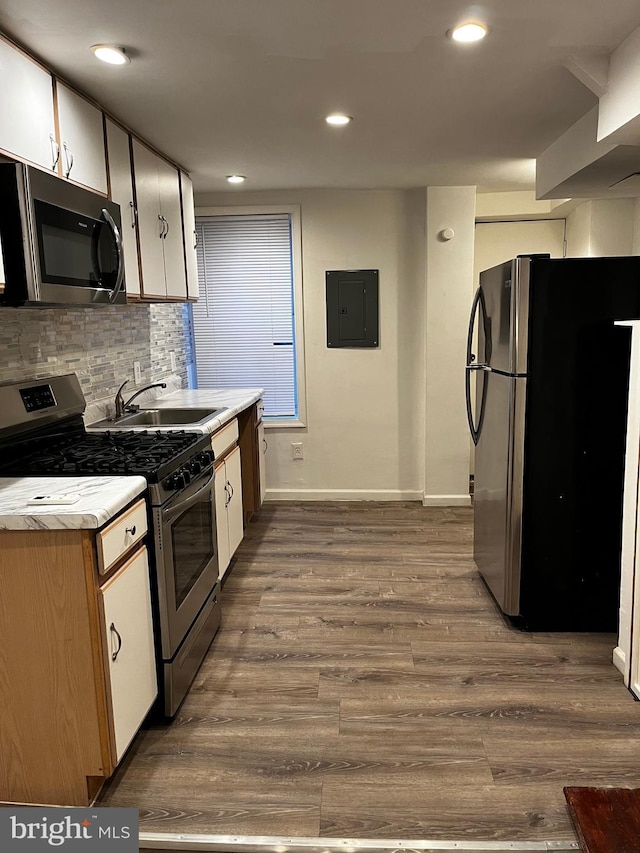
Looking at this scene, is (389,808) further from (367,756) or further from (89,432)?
(89,432)

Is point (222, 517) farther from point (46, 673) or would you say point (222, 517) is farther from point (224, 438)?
point (46, 673)

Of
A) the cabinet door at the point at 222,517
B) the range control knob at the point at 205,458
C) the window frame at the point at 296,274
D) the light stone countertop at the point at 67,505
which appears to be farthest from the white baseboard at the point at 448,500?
the light stone countertop at the point at 67,505

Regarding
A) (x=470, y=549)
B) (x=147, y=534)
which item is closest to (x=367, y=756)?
(x=147, y=534)

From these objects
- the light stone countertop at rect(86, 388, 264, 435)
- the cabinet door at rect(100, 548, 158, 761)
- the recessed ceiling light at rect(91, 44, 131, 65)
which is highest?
the recessed ceiling light at rect(91, 44, 131, 65)

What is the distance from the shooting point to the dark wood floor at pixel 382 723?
1.91 metres

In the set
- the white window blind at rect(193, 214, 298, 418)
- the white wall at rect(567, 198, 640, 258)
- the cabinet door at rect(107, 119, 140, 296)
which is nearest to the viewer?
the cabinet door at rect(107, 119, 140, 296)

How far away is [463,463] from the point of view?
4.94 m

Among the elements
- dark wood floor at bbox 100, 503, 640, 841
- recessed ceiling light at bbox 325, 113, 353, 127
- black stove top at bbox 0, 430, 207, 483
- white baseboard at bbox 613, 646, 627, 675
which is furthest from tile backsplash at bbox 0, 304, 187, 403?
white baseboard at bbox 613, 646, 627, 675

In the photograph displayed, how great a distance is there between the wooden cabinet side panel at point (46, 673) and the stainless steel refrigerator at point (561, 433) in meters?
1.90

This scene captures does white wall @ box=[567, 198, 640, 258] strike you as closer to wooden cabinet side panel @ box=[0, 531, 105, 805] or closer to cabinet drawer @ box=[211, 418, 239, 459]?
cabinet drawer @ box=[211, 418, 239, 459]

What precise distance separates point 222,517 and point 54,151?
1804 mm

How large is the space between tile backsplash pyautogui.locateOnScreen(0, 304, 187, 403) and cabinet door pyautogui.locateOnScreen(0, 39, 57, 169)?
635 millimetres

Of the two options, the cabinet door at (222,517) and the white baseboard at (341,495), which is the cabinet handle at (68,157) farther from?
the white baseboard at (341,495)

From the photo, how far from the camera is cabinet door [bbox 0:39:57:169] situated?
6.65ft
